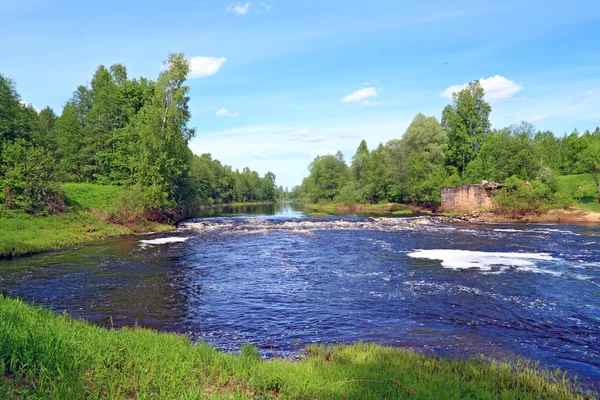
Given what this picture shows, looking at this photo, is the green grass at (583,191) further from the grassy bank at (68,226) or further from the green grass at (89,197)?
the green grass at (89,197)

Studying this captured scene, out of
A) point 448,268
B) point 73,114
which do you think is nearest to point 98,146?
point 73,114

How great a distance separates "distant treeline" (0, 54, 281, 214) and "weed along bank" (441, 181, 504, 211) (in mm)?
42731

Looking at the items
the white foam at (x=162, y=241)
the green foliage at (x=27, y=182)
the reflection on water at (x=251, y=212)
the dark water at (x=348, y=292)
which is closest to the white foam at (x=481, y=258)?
the dark water at (x=348, y=292)

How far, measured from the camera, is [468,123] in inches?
3204

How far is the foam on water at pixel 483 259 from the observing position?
20.8 m

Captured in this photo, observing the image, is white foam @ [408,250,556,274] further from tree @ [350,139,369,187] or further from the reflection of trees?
tree @ [350,139,369,187]

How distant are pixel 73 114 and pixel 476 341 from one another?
7171 centimetres

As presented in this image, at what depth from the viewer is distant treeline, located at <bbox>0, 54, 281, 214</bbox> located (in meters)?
34.7

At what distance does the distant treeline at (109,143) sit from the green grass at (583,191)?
5424 cm

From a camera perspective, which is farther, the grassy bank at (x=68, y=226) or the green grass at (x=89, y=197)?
the green grass at (x=89, y=197)

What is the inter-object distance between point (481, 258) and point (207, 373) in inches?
819

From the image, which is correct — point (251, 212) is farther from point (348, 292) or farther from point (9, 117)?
point (348, 292)

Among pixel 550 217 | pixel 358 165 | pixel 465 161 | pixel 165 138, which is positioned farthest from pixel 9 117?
pixel 358 165

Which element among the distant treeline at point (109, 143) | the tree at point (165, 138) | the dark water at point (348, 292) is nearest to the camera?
the dark water at point (348, 292)
